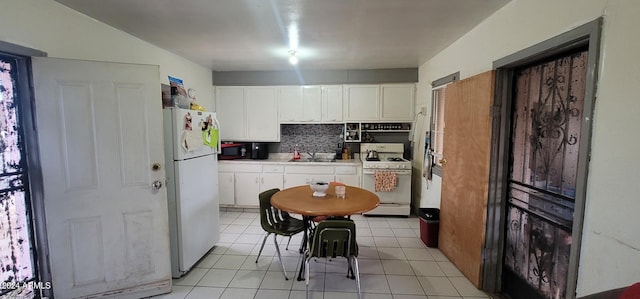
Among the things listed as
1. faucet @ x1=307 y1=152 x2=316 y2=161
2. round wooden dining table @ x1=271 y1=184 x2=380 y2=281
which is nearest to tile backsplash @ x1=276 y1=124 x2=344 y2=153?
faucet @ x1=307 y1=152 x2=316 y2=161

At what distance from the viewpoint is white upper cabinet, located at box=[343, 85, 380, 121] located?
14.2ft

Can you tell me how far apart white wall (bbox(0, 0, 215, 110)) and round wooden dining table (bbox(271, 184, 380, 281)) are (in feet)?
6.69

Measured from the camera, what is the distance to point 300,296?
7.16ft

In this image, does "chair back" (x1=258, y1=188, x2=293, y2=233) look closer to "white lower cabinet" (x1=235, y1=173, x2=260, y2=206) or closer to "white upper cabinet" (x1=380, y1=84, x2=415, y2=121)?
"white lower cabinet" (x1=235, y1=173, x2=260, y2=206)

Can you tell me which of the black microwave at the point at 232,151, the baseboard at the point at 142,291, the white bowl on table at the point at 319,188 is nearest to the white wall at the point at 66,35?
the black microwave at the point at 232,151

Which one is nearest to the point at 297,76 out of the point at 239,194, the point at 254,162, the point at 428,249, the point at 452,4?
the point at 254,162

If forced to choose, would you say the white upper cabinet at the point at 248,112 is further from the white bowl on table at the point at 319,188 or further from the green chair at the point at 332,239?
the green chair at the point at 332,239

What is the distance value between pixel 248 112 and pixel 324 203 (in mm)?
2757

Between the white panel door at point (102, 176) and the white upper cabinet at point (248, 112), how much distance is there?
2365 mm

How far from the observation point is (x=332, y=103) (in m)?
4.39

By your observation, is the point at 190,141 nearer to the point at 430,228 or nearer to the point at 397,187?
the point at 430,228

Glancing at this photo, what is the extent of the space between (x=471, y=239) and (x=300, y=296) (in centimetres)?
162

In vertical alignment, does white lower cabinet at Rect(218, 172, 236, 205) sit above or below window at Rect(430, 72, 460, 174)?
below

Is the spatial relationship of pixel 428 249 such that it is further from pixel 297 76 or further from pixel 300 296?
pixel 297 76
